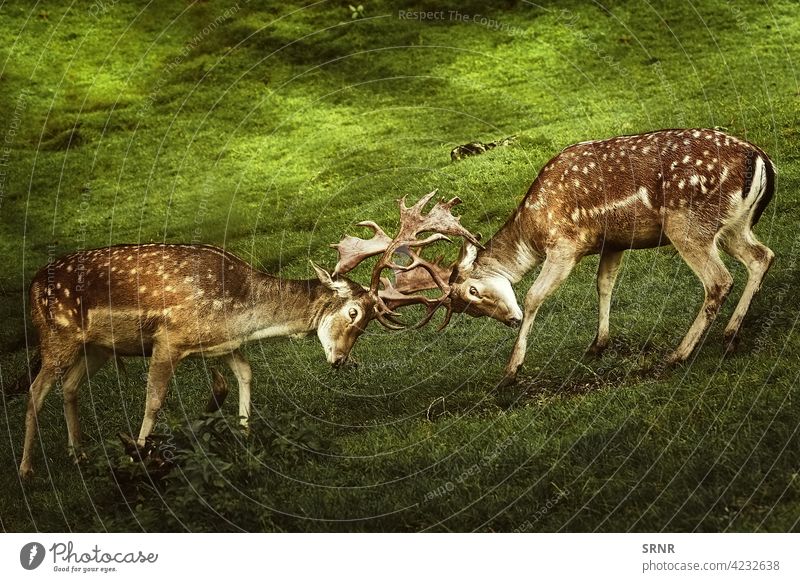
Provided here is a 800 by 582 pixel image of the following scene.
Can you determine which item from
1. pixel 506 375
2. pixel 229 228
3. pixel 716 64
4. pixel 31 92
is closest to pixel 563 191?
pixel 506 375

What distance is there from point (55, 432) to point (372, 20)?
34.1 feet

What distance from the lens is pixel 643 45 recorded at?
706 inches

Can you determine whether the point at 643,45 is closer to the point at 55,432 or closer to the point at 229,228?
the point at 229,228

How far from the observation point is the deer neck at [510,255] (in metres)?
9.85

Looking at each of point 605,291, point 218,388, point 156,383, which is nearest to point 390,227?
point 605,291

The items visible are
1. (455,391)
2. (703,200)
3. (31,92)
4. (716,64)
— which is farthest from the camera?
(31,92)

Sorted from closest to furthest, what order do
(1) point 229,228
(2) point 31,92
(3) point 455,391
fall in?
(3) point 455,391 < (1) point 229,228 < (2) point 31,92

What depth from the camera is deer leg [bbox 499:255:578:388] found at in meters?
9.46

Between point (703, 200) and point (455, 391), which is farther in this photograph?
point (455, 391)

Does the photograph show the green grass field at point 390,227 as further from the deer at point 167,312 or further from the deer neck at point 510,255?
the deer neck at point 510,255

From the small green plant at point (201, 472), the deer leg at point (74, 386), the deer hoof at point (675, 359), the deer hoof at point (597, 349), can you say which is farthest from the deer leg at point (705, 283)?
the deer leg at point (74, 386)

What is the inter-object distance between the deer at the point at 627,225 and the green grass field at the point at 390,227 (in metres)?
0.55

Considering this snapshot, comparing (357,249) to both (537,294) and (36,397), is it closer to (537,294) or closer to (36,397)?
(537,294)

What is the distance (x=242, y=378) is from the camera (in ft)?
30.7
